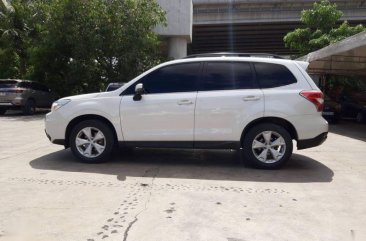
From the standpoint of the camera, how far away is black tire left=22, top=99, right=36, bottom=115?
59.3 ft

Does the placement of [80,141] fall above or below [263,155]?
above

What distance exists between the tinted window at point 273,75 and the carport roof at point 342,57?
5.93m

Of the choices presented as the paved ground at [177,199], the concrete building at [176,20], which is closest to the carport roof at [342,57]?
the paved ground at [177,199]

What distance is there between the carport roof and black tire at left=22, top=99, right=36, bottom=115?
42.0 ft

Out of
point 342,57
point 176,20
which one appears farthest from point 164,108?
point 176,20

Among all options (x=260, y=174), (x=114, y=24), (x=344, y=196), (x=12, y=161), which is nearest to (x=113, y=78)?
(x=114, y=24)

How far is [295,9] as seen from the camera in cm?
3294

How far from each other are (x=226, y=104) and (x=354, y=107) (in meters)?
14.1

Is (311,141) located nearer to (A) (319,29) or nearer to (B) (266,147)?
(B) (266,147)

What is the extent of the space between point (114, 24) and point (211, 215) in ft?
56.1

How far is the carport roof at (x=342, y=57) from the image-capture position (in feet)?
39.3

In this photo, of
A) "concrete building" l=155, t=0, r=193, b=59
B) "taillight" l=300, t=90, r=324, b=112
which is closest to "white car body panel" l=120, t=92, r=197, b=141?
"taillight" l=300, t=90, r=324, b=112

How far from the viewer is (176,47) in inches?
1125

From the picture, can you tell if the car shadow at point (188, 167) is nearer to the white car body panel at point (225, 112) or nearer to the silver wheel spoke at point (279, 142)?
the silver wheel spoke at point (279, 142)
